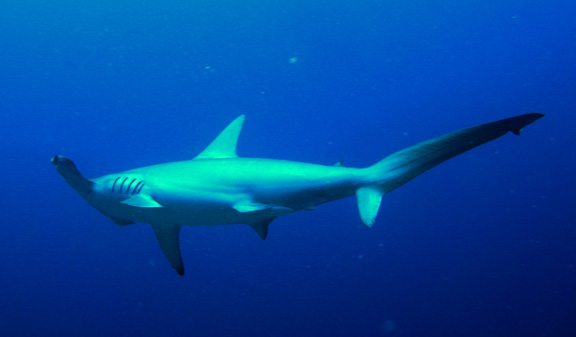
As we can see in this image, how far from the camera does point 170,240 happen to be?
15.8 feet

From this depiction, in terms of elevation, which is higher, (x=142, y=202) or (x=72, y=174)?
(x=72, y=174)

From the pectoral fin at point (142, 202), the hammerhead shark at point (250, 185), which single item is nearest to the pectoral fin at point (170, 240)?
the hammerhead shark at point (250, 185)

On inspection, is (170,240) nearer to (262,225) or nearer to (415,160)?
(262,225)

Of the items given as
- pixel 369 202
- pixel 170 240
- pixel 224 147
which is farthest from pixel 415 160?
pixel 170 240

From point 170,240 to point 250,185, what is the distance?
165 centimetres

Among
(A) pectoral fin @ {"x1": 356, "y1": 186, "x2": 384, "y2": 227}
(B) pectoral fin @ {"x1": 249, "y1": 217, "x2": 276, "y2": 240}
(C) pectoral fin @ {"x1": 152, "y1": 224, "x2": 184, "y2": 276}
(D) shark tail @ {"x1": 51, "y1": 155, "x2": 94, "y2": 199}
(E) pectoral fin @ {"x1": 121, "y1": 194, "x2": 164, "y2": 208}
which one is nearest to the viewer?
(A) pectoral fin @ {"x1": 356, "y1": 186, "x2": 384, "y2": 227}

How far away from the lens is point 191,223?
427cm

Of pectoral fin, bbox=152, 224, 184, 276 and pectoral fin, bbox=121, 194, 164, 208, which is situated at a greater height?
pectoral fin, bbox=121, 194, 164, 208

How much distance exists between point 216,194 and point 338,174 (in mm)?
1122

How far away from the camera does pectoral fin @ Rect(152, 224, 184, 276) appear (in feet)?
15.3

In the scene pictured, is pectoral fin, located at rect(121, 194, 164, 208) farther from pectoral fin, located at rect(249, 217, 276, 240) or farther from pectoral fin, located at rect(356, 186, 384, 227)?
pectoral fin, located at rect(356, 186, 384, 227)

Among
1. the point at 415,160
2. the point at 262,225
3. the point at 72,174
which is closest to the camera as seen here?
the point at 415,160

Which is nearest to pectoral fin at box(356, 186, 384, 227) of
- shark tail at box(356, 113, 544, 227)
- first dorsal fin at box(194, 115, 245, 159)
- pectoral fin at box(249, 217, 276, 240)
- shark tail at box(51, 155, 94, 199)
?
shark tail at box(356, 113, 544, 227)

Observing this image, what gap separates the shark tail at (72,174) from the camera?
365 cm
